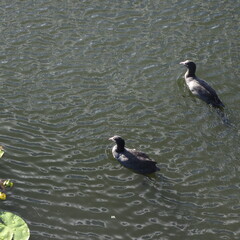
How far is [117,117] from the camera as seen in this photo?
14.5 metres

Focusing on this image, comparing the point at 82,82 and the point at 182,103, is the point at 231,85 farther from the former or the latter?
the point at 82,82

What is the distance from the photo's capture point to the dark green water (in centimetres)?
1133

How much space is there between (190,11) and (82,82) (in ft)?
23.1

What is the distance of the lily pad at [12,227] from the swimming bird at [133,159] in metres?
3.65

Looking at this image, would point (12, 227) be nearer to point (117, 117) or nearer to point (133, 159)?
point (133, 159)

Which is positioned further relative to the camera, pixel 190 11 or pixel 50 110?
pixel 190 11

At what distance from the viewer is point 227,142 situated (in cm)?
1355

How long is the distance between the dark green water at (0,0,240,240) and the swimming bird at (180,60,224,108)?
27cm

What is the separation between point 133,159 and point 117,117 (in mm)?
2219

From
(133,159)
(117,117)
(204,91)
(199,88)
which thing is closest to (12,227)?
(133,159)

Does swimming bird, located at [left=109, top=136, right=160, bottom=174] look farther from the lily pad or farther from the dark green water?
the lily pad

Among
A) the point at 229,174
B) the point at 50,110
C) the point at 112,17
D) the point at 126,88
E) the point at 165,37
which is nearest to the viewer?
the point at 229,174

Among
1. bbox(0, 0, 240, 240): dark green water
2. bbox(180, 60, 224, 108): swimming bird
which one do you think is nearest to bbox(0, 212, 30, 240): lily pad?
bbox(0, 0, 240, 240): dark green water

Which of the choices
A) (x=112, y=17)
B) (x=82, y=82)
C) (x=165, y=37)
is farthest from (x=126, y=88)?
(x=112, y=17)
